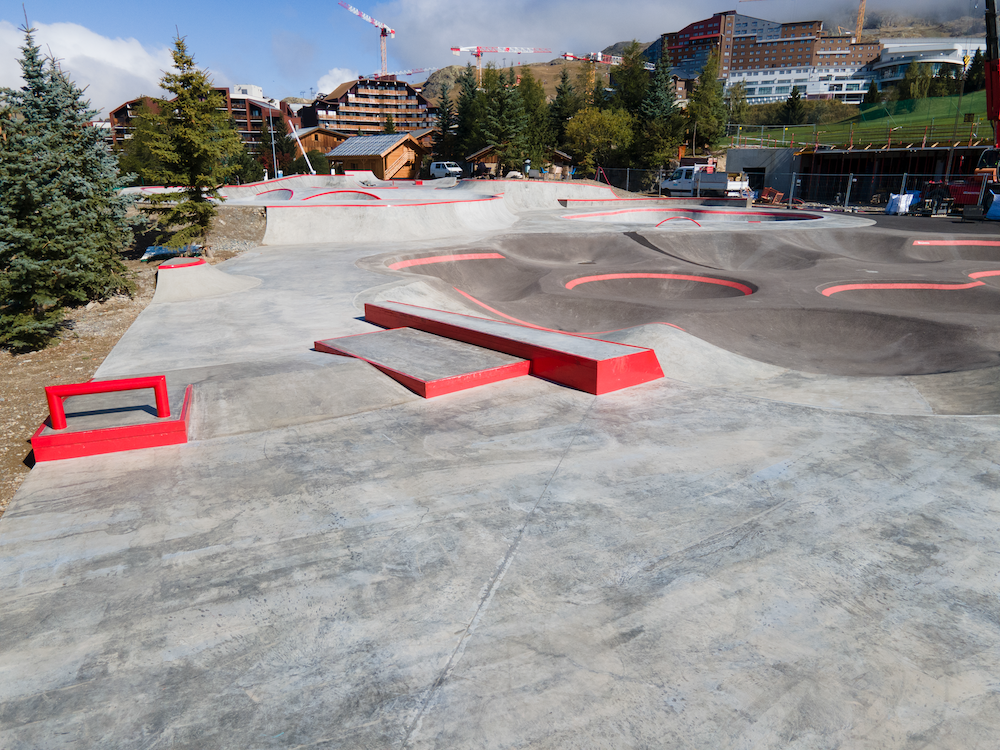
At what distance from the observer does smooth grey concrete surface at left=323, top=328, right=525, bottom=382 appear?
842 centimetres

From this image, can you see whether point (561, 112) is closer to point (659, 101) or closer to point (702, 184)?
point (659, 101)

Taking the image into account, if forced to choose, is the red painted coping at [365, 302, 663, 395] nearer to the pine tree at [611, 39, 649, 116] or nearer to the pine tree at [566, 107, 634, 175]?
the pine tree at [566, 107, 634, 175]

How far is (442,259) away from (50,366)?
12211 mm

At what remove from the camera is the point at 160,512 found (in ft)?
17.2

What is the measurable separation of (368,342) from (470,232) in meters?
19.5

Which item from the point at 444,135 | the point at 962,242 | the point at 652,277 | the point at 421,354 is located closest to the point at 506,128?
the point at 444,135

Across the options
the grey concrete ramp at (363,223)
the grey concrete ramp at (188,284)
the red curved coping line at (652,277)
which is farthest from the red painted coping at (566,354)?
the grey concrete ramp at (363,223)

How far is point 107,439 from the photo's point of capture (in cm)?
641

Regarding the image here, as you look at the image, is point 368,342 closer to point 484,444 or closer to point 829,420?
point 484,444

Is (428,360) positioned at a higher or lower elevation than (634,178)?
lower

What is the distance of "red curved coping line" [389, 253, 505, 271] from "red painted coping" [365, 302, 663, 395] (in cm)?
969

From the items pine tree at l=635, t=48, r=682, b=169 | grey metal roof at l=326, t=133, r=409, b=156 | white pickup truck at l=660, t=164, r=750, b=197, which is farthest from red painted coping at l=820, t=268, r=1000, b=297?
grey metal roof at l=326, t=133, r=409, b=156

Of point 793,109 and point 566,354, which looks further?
point 793,109

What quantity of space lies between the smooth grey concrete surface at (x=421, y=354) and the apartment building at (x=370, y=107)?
5169 inches
